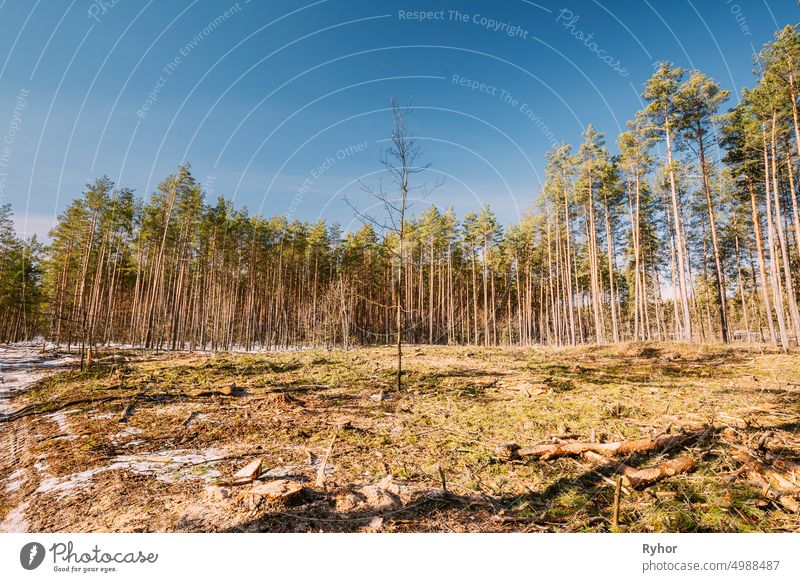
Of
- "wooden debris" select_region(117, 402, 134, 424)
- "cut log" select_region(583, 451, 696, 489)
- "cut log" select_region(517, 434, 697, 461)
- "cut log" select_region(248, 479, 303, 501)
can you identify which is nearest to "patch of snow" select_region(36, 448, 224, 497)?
"cut log" select_region(248, 479, 303, 501)

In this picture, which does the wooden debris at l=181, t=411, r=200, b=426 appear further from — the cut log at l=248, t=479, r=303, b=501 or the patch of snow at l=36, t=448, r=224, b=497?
the cut log at l=248, t=479, r=303, b=501

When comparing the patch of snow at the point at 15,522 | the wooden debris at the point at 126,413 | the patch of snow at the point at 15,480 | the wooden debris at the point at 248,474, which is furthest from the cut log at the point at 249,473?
the wooden debris at the point at 126,413

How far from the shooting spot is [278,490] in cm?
352

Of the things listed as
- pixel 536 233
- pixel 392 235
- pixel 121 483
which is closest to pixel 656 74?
pixel 536 233

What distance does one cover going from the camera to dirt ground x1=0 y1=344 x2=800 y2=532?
10.5ft

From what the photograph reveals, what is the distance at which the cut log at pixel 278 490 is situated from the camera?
3459 millimetres

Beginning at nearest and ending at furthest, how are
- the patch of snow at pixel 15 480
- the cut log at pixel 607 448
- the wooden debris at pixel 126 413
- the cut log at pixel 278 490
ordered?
the cut log at pixel 278 490 → the patch of snow at pixel 15 480 → the cut log at pixel 607 448 → the wooden debris at pixel 126 413

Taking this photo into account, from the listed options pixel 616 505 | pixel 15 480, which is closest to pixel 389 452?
pixel 616 505

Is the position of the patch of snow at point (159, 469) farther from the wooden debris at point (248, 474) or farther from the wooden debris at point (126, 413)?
the wooden debris at point (126, 413)

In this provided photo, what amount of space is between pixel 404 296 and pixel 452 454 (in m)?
41.9

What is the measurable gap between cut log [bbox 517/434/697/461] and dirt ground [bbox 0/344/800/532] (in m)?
0.10

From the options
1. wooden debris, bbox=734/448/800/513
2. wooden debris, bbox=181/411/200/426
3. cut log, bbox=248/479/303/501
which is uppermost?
wooden debris, bbox=734/448/800/513

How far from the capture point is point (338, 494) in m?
3.72

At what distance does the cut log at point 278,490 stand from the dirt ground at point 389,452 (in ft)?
0.31
